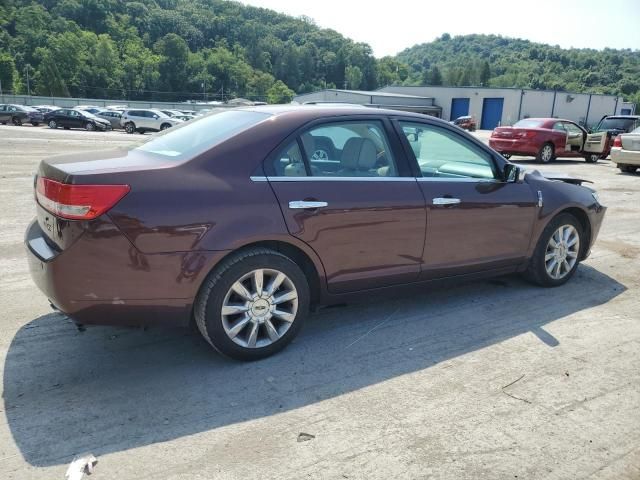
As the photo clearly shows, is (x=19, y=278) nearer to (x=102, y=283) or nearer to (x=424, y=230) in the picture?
(x=102, y=283)

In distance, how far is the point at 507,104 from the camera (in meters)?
63.1

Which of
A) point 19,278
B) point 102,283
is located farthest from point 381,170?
point 19,278

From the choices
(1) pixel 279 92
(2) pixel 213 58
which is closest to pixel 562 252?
(1) pixel 279 92

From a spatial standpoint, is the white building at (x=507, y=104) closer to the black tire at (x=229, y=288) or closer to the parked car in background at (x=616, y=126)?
the parked car in background at (x=616, y=126)

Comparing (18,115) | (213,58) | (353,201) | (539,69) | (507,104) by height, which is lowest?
(18,115)

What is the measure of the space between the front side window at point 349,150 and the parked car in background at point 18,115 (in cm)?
3989

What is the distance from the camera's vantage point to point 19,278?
4.79 m

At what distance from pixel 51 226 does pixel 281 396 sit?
1.66 meters

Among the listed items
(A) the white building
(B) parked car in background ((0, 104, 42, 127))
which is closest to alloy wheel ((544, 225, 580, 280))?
(B) parked car in background ((0, 104, 42, 127))

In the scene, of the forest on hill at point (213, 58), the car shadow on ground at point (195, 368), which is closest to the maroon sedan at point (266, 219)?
the car shadow on ground at point (195, 368)

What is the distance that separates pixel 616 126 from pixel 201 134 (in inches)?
806

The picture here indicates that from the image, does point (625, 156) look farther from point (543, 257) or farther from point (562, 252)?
point (543, 257)

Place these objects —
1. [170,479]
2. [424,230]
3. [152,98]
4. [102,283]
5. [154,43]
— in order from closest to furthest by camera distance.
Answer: [170,479] < [102,283] < [424,230] < [152,98] < [154,43]

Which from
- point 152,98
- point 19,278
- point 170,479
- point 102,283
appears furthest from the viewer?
point 152,98
